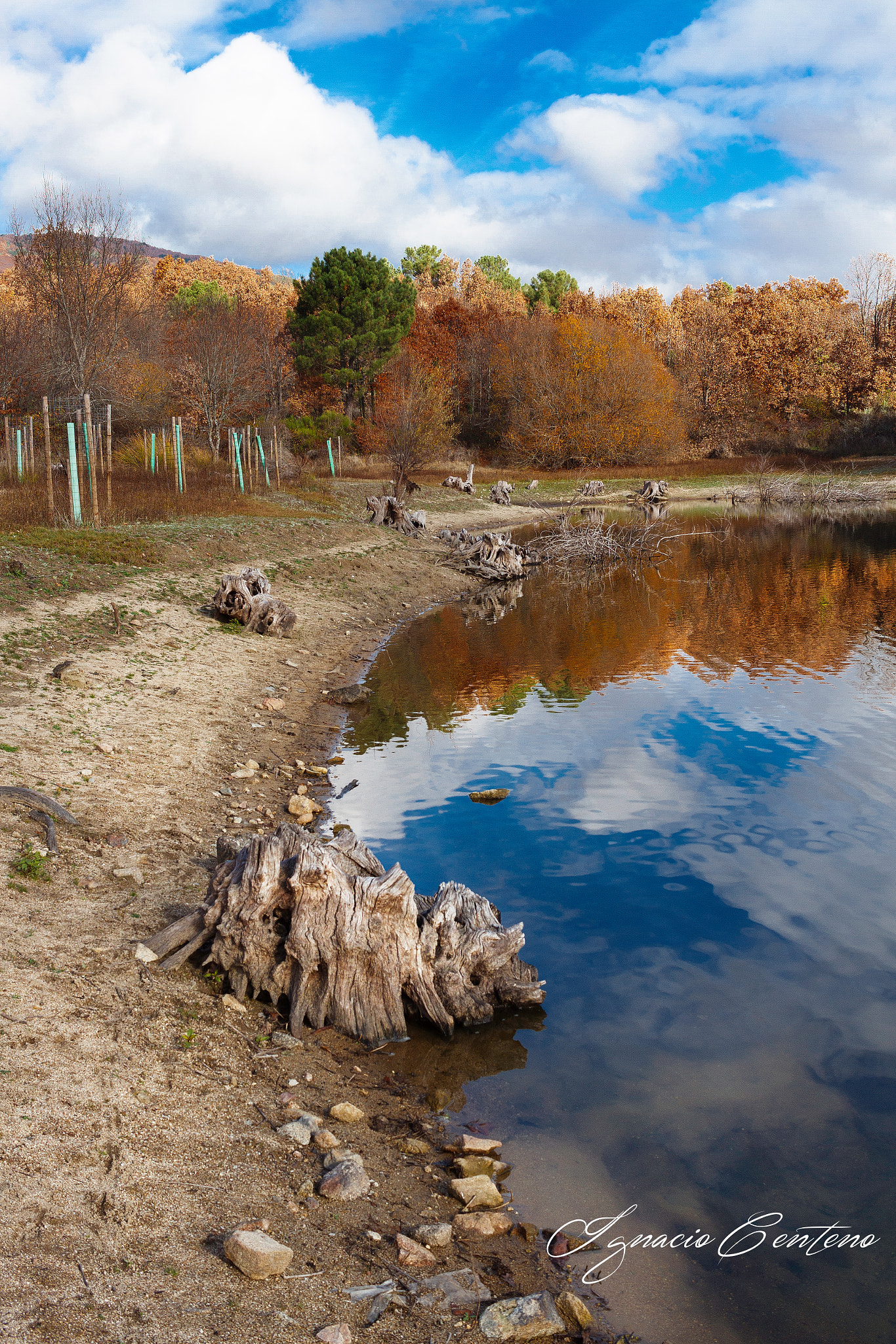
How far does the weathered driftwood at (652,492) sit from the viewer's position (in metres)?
51.9

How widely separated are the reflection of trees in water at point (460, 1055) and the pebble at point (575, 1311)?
1.58 metres

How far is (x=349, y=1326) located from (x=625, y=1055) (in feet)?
9.88

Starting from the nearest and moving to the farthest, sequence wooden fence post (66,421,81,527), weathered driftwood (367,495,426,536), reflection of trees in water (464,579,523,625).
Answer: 1. wooden fence post (66,421,81,527)
2. reflection of trees in water (464,579,523,625)
3. weathered driftwood (367,495,426,536)

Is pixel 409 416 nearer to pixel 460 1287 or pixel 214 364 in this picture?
pixel 214 364

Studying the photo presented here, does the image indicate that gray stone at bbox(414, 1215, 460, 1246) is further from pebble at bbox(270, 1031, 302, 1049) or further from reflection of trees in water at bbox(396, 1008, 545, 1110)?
pebble at bbox(270, 1031, 302, 1049)

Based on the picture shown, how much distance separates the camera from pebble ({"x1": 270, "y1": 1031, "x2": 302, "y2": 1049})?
5.62m

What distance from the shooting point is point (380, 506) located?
3272 cm

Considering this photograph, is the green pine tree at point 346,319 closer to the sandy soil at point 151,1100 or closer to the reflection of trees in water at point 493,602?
the reflection of trees in water at point 493,602

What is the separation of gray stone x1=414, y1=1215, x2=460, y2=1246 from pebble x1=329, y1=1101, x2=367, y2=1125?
889mm

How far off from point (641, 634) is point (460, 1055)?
15.3 m

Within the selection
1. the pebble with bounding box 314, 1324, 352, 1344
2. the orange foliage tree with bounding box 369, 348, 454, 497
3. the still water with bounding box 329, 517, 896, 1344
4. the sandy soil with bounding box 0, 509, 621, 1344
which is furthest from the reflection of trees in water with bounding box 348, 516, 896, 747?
the orange foliage tree with bounding box 369, 348, 454, 497

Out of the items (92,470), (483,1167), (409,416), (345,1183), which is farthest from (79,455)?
(345,1183)

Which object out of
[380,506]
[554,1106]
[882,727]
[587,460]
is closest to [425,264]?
→ [587,460]

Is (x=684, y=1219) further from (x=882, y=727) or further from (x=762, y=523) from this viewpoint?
(x=762, y=523)
